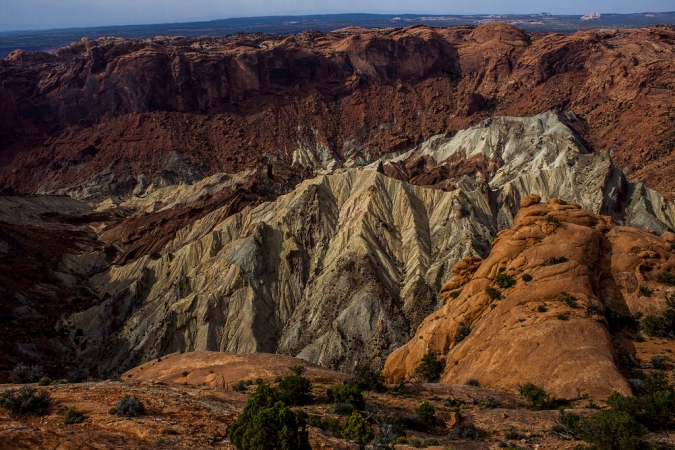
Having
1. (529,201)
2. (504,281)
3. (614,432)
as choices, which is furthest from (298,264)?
(614,432)

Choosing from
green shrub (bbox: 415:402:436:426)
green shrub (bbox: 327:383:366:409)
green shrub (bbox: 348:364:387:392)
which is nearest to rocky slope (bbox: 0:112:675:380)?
green shrub (bbox: 348:364:387:392)

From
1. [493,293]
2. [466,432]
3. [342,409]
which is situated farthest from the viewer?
[493,293]

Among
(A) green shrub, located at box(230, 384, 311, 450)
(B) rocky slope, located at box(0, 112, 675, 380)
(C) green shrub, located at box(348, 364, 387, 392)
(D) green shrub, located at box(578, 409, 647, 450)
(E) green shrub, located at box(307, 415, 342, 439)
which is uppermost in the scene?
(A) green shrub, located at box(230, 384, 311, 450)

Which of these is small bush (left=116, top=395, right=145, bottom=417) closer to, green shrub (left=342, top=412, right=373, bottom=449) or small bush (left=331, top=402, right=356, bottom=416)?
green shrub (left=342, top=412, right=373, bottom=449)

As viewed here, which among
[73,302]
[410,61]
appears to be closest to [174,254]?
[73,302]

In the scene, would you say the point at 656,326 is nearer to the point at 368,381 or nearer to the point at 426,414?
the point at 426,414

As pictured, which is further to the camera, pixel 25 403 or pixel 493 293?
pixel 493 293

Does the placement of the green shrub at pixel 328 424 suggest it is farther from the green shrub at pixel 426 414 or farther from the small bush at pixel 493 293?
the small bush at pixel 493 293
